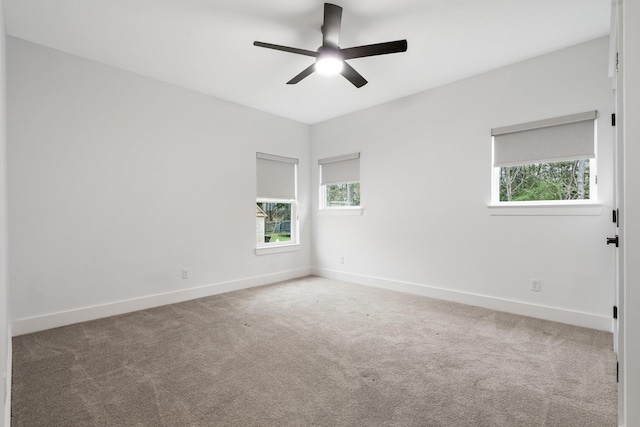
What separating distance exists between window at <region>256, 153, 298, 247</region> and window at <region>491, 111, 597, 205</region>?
2983 millimetres

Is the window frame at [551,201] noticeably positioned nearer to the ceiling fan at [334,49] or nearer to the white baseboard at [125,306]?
the ceiling fan at [334,49]

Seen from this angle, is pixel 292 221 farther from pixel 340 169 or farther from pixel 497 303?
pixel 497 303

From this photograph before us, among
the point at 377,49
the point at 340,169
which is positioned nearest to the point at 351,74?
the point at 377,49

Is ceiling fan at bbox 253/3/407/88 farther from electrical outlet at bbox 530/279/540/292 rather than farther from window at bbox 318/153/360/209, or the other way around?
electrical outlet at bbox 530/279/540/292

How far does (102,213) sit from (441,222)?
383 cm

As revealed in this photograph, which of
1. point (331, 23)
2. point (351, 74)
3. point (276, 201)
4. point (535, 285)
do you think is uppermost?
point (331, 23)

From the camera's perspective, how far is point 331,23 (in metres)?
2.43

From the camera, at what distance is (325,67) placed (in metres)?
2.75

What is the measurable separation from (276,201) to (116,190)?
2257 mm

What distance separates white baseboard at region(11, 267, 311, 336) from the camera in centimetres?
284

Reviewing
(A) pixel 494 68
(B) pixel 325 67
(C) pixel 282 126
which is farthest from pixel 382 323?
(C) pixel 282 126

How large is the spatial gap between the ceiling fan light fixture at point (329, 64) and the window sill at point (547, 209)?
2232mm

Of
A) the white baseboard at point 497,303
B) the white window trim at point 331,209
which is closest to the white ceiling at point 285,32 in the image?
the white window trim at point 331,209

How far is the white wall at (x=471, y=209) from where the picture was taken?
2.89m
